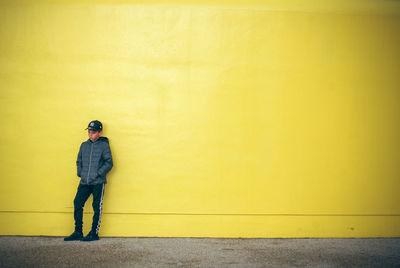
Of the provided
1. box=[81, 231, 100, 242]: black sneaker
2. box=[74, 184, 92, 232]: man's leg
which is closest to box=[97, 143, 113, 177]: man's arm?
box=[74, 184, 92, 232]: man's leg

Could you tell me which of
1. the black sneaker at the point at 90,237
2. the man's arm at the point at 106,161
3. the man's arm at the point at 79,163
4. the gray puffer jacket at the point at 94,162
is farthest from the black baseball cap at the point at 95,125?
the black sneaker at the point at 90,237

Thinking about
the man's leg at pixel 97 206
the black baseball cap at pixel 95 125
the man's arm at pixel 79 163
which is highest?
the black baseball cap at pixel 95 125

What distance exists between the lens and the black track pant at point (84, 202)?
489 centimetres

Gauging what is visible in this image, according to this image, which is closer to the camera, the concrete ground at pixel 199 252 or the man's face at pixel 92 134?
the concrete ground at pixel 199 252

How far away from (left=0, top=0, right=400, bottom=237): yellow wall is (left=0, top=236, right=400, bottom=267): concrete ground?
0.31 m

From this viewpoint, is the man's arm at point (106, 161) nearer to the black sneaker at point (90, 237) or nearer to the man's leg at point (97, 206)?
the man's leg at point (97, 206)

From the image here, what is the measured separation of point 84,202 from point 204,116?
8.23 feet

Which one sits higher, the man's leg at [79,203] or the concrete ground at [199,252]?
the man's leg at [79,203]

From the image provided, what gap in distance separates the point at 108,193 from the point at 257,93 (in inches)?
126

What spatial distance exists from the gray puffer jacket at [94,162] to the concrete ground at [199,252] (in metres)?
1.03

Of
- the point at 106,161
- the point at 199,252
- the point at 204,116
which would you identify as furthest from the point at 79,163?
the point at 199,252

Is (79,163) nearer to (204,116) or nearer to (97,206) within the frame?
(97,206)

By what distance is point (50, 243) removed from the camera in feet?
15.5

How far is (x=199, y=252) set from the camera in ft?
14.4
